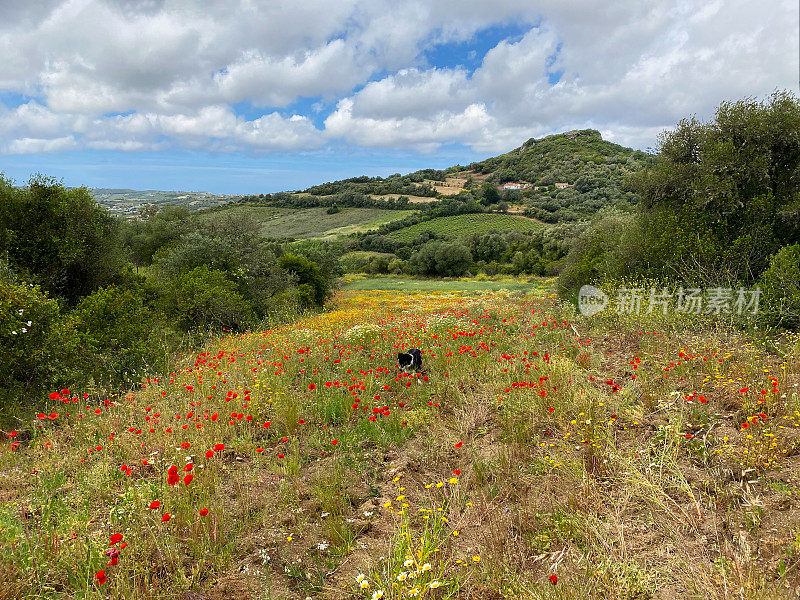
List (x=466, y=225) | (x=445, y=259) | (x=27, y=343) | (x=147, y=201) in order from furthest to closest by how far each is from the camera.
Answer: (x=147, y=201) < (x=466, y=225) < (x=445, y=259) < (x=27, y=343)

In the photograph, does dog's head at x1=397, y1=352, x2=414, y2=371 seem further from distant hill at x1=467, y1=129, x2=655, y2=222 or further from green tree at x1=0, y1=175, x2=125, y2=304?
distant hill at x1=467, y1=129, x2=655, y2=222

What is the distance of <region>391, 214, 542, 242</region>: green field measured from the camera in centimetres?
8169

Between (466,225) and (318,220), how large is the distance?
120 ft

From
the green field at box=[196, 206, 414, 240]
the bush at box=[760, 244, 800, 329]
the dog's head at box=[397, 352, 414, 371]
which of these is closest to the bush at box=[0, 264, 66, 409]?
the dog's head at box=[397, 352, 414, 371]

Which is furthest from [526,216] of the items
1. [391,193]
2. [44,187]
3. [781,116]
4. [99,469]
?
[99,469]

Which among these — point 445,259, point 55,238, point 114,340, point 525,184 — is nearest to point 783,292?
point 114,340

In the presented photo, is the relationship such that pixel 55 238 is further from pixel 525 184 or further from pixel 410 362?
pixel 525 184

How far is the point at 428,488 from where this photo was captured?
12.7 ft

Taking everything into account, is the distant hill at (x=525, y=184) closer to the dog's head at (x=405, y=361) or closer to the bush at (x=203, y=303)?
the bush at (x=203, y=303)


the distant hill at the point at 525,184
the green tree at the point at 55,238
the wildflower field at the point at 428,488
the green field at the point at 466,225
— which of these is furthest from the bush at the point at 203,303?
the distant hill at the point at 525,184

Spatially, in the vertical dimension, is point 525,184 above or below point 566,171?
below

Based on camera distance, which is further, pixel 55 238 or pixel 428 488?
pixel 55 238

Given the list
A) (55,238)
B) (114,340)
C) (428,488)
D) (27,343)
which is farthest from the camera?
(55,238)

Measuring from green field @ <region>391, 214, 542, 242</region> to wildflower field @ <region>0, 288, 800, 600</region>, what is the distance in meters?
75.3
